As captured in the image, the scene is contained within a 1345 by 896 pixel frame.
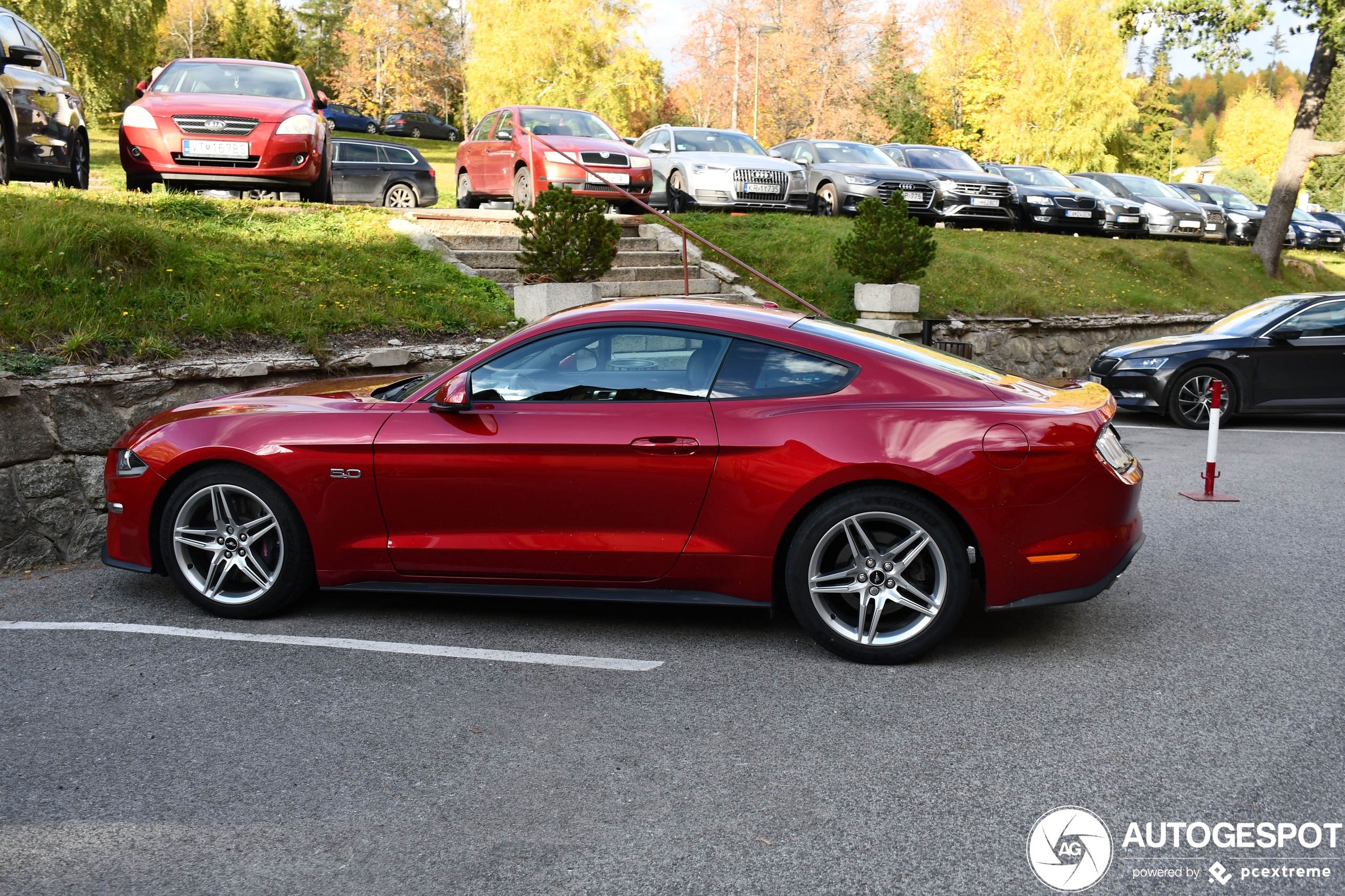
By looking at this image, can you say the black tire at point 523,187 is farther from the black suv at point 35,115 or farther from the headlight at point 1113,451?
the headlight at point 1113,451

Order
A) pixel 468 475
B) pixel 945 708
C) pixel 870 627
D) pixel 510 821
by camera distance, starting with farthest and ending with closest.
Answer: pixel 468 475 < pixel 870 627 < pixel 945 708 < pixel 510 821

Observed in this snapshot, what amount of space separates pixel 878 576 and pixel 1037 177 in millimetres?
22021

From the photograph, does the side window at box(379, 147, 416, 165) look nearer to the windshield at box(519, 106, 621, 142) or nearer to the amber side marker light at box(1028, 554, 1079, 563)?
the windshield at box(519, 106, 621, 142)

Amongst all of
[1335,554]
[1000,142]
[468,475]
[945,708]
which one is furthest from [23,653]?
[1000,142]

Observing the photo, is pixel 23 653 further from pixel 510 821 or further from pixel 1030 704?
pixel 1030 704

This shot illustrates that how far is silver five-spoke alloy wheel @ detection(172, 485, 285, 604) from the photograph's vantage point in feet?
16.8

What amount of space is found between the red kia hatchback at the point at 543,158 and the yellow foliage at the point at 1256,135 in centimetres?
6528

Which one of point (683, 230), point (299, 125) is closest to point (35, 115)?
point (299, 125)

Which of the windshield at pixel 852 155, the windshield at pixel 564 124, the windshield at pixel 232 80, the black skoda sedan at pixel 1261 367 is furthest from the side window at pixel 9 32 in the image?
the windshield at pixel 852 155

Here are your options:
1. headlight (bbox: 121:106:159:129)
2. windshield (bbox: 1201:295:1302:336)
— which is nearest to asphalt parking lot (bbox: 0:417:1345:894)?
windshield (bbox: 1201:295:1302:336)

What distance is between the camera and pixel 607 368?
15.9ft

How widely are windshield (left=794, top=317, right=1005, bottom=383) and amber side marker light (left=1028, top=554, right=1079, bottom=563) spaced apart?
77cm

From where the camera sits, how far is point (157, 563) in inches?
208

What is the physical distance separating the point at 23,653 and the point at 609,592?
8.24 feet
